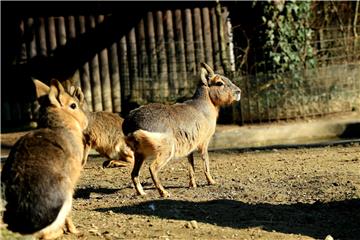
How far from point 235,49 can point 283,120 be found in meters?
1.74

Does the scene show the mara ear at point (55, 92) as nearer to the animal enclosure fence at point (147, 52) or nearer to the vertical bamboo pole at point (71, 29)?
the animal enclosure fence at point (147, 52)

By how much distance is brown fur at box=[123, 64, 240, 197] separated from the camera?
7.46m

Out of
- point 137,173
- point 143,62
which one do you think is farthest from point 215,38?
point 137,173

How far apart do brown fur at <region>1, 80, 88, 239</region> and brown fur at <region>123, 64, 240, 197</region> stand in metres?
1.76

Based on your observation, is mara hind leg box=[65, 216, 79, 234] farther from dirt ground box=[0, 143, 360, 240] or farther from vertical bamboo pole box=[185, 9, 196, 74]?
vertical bamboo pole box=[185, 9, 196, 74]

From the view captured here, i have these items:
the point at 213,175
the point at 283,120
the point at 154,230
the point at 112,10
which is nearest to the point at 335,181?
the point at 213,175

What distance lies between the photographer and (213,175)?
8.72 m

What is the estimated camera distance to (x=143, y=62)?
565 inches

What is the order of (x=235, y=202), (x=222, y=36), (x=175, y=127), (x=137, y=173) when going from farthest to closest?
(x=222, y=36) → (x=175, y=127) → (x=137, y=173) → (x=235, y=202)

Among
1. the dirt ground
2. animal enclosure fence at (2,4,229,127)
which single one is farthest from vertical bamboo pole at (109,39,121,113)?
the dirt ground

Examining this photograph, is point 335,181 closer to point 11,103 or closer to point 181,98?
point 181,98

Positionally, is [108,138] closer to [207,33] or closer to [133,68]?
[133,68]

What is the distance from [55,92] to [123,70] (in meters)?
8.74

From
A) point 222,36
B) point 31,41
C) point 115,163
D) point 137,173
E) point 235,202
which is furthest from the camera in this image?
point 31,41
